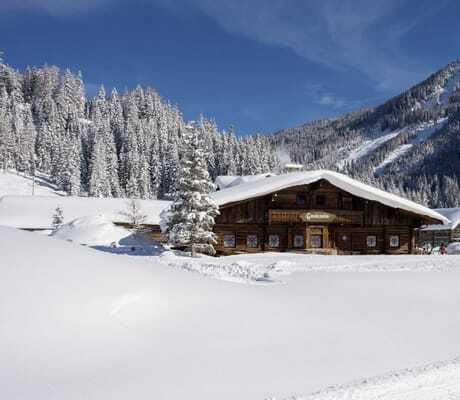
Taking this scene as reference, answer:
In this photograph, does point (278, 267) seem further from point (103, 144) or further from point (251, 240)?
point (103, 144)

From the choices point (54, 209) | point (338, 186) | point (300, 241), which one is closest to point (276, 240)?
point (300, 241)

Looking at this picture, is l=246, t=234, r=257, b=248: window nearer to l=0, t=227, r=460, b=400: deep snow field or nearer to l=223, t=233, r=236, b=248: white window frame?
l=223, t=233, r=236, b=248: white window frame

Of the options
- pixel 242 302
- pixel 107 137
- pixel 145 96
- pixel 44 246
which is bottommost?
pixel 242 302

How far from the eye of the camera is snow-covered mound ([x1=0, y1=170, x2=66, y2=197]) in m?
82.6

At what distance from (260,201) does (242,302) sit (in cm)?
2260

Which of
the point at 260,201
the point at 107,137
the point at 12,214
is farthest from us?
the point at 107,137

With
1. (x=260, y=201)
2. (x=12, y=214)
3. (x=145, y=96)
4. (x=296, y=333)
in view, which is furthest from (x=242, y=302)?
(x=145, y=96)

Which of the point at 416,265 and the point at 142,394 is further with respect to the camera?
the point at 416,265

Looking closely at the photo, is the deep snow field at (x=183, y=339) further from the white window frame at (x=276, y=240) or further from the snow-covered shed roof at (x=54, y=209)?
the snow-covered shed roof at (x=54, y=209)

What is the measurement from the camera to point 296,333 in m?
9.18

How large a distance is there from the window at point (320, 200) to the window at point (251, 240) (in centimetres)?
538

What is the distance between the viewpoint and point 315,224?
33.0 metres

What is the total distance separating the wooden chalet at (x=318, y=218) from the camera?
32.0 meters

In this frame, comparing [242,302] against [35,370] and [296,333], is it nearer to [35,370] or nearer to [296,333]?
[296,333]
